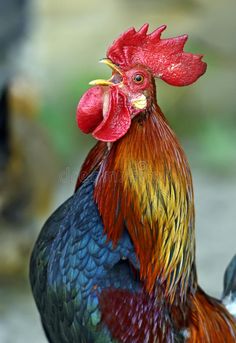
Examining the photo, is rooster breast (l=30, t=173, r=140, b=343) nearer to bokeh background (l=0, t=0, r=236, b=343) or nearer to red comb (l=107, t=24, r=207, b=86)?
red comb (l=107, t=24, r=207, b=86)

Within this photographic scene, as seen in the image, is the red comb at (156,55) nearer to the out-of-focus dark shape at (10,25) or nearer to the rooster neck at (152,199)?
the rooster neck at (152,199)

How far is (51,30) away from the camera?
445cm

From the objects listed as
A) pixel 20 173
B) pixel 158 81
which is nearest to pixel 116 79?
pixel 20 173

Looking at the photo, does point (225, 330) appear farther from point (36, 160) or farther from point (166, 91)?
point (166, 91)

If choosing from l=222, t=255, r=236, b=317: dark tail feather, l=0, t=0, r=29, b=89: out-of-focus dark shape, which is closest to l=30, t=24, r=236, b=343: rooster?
l=222, t=255, r=236, b=317: dark tail feather

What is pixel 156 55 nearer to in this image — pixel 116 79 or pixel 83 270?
pixel 116 79

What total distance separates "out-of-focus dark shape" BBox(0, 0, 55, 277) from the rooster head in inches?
67.5

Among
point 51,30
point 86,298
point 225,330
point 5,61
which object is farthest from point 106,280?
point 51,30

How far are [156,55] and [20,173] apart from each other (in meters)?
1.82

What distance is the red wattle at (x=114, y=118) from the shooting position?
1648 millimetres

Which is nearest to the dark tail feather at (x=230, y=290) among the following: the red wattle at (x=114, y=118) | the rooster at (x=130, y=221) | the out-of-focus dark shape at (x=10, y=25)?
the rooster at (x=130, y=221)

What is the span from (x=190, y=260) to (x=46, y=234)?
0.34 m

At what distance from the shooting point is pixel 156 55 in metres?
1.68

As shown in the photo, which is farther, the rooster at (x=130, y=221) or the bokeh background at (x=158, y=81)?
the bokeh background at (x=158, y=81)
